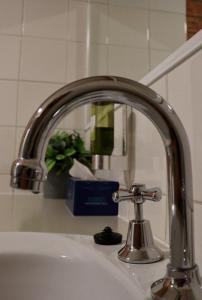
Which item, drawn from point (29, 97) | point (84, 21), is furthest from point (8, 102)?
point (84, 21)

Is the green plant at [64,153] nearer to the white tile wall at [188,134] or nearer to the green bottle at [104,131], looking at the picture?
the green bottle at [104,131]

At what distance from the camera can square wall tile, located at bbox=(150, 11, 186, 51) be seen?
63cm

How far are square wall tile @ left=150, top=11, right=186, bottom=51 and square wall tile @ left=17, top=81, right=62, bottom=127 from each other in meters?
0.59

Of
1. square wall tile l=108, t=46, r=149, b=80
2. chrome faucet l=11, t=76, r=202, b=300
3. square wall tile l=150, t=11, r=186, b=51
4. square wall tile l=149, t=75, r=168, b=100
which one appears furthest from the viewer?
square wall tile l=108, t=46, r=149, b=80

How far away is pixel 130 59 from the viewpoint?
0.99 metres

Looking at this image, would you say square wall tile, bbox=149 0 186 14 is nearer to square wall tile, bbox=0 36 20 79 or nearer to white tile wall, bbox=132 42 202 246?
white tile wall, bbox=132 42 202 246

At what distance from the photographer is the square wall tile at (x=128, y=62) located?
34.8 inches

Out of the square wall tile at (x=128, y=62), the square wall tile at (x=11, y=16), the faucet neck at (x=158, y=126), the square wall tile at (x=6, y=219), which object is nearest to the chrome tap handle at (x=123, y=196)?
the faucet neck at (x=158, y=126)

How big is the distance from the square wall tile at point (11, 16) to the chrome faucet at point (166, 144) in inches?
48.8

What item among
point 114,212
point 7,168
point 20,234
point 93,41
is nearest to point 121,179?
point 114,212

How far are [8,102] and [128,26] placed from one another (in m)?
0.60

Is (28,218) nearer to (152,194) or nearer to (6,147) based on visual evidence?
(152,194)

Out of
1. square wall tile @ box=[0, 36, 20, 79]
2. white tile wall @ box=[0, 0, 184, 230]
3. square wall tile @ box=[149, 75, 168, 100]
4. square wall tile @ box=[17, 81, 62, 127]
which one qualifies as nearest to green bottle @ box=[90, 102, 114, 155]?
square wall tile @ box=[149, 75, 168, 100]

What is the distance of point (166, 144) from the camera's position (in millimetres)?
245
